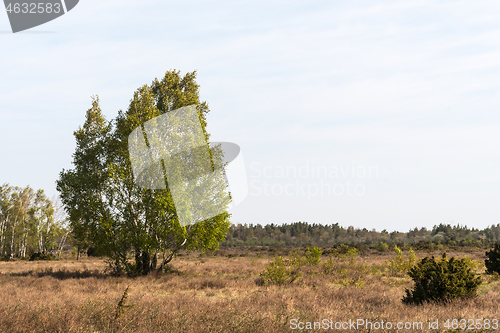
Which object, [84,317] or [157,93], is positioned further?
[157,93]

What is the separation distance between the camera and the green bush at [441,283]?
10633 mm

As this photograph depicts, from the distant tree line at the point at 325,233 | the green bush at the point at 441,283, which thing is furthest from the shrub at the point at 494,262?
the distant tree line at the point at 325,233

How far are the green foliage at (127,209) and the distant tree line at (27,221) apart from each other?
38534 millimetres

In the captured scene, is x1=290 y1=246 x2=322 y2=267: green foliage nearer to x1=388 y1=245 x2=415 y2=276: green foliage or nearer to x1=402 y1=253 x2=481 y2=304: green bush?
x1=388 y1=245 x2=415 y2=276: green foliage

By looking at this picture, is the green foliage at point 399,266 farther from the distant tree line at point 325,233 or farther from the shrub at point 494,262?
the distant tree line at point 325,233

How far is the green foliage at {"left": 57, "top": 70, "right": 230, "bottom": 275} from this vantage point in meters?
18.8

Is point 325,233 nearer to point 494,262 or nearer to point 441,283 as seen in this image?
point 494,262

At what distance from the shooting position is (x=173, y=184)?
18641mm

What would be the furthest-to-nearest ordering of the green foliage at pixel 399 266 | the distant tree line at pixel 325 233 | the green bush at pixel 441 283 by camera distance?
the distant tree line at pixel 325 233 < the green foliage at pixel 399 266 < the green bush at pixel 441 283

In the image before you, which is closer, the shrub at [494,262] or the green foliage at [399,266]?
the shrub at [494,262]

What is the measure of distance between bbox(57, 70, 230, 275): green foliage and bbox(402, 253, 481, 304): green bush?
35.4 feet

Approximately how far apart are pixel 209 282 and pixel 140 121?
348 inches

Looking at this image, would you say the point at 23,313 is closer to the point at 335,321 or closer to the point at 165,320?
the point at 165,320

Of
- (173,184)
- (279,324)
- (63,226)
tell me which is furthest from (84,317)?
(63,226)
